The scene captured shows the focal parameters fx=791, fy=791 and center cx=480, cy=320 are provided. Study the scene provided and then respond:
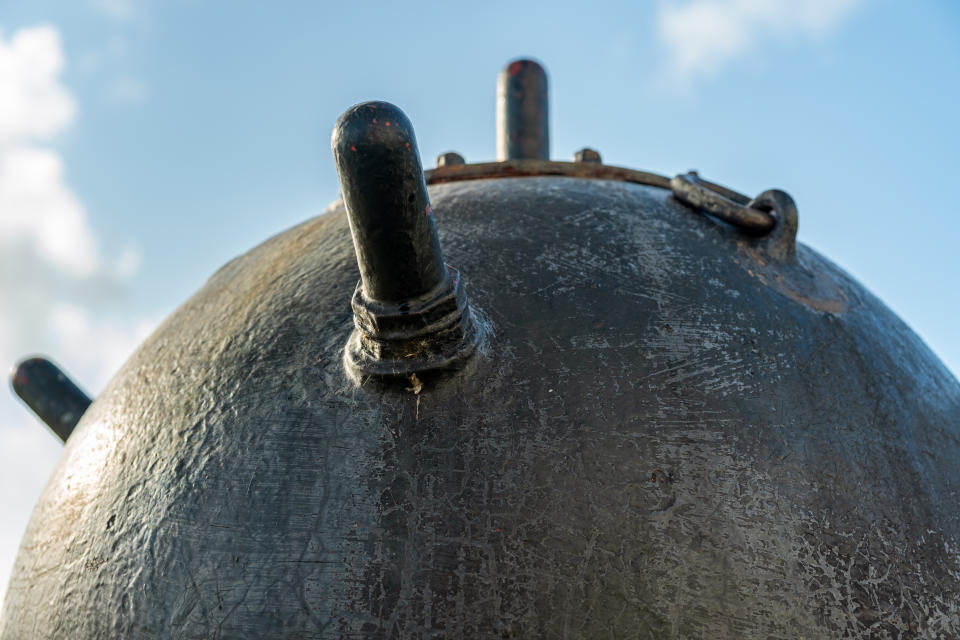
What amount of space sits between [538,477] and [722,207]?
952mm

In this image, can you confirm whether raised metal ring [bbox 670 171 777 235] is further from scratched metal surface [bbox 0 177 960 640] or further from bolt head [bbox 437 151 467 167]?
bolt head [bbox 437 151 467 167]

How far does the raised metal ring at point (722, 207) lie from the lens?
1.89 m

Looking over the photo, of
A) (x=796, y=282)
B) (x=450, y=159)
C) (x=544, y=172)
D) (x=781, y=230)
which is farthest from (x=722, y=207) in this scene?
(x=450, y=159)

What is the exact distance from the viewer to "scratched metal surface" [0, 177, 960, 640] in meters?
1.25

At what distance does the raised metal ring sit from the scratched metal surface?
5.6 inches

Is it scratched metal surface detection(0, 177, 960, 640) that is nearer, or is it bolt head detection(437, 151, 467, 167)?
scratched metal surface detection(0, 177, 960, 640)

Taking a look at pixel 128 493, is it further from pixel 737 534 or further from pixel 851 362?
pixel 851 362

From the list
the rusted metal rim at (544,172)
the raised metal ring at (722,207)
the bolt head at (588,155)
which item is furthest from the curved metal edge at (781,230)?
the bolt head at (588,155)

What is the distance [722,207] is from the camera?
1.92 m

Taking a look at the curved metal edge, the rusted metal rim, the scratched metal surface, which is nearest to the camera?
the scratched metal surface

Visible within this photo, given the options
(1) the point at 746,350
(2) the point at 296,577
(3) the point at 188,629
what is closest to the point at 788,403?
(1) the point at 746,350

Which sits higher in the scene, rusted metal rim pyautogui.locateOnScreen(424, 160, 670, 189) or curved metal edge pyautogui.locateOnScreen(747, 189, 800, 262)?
rusted metal rim pyautogui.locateOnScreen(424, 160, 670, 189)

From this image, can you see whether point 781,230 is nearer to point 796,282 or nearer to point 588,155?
point 796,282

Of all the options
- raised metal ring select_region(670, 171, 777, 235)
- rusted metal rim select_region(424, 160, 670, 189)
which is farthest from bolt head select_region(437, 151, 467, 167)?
raised metal ring select_region(670, 171, 777, 235)
